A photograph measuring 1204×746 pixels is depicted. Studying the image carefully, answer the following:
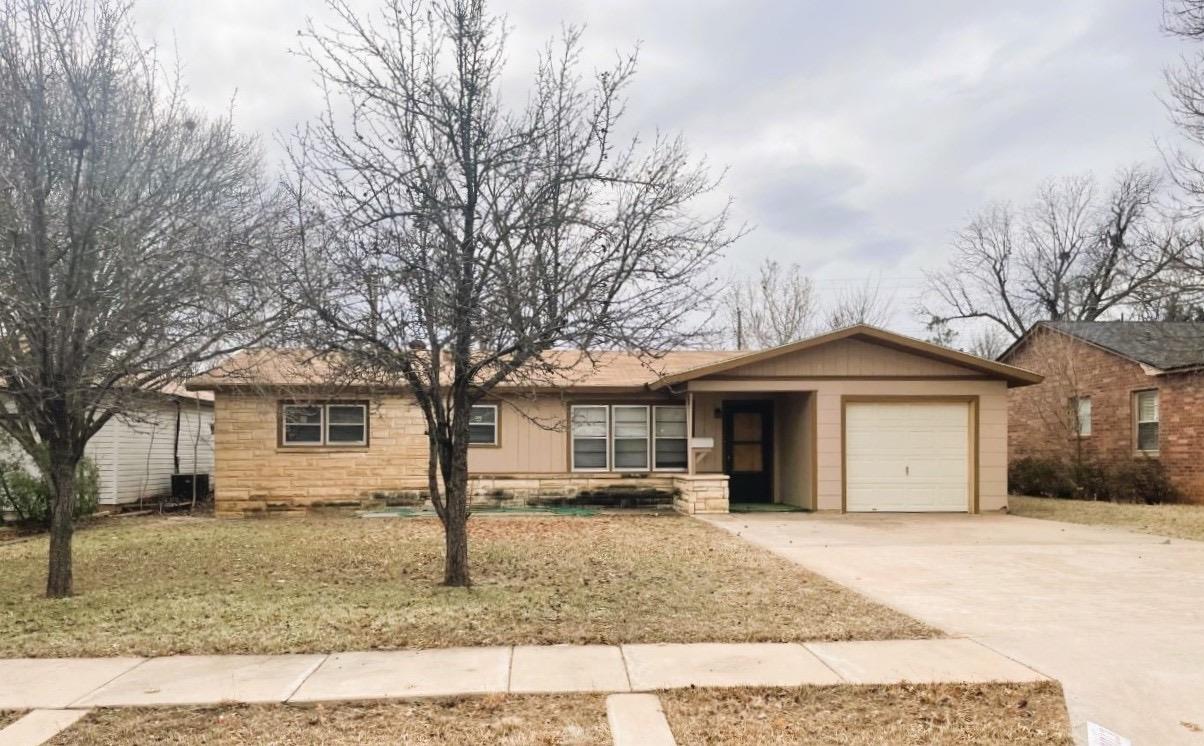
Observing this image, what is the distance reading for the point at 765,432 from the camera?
744 inches

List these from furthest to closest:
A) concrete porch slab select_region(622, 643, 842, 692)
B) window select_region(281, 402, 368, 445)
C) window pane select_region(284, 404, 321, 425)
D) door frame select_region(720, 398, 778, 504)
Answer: door frame select_region(720, 398, 778, 504) → window select_region(281, 402, 368, 445) → window pane select_region(284, 404, 321, 425) → concrete porch slab select_region(622, 643, 842, 692)

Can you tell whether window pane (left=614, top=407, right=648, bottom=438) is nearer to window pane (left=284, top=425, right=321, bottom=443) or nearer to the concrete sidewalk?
window pane (left=284, top=425, right=321, bottom=443)

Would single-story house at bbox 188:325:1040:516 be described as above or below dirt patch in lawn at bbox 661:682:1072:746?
above

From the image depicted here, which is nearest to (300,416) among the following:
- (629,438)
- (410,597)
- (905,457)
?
(629,438)

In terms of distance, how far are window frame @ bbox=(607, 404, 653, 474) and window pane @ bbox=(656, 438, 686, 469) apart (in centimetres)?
18

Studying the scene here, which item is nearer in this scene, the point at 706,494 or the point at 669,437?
the point at 706,494

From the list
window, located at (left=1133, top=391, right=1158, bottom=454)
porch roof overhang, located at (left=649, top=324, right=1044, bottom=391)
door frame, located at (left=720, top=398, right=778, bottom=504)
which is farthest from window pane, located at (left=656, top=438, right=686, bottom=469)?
window, located at (left=1133, top=391, right=1158, bottom=454)

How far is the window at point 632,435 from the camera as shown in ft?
58.0

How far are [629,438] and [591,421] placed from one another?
0.88 m

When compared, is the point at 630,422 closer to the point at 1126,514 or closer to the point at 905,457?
the point at 905,457

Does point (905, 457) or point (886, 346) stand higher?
point (886, 346)

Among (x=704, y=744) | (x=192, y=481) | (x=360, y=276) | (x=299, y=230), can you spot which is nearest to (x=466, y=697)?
(x=704, y=744)

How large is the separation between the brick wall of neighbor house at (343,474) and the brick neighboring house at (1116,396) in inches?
443

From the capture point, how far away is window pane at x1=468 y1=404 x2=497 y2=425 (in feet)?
56.9
